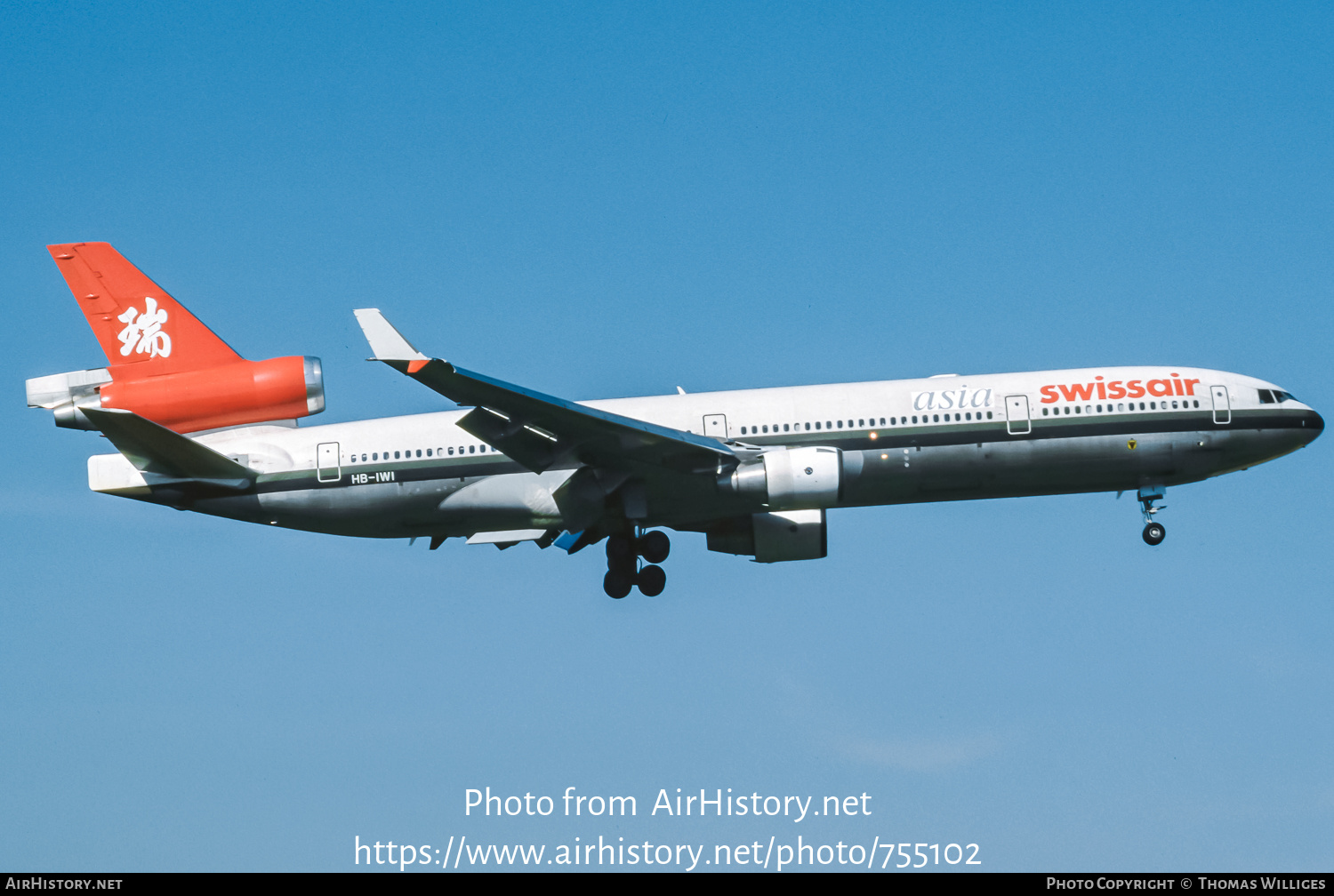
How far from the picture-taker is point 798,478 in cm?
2825

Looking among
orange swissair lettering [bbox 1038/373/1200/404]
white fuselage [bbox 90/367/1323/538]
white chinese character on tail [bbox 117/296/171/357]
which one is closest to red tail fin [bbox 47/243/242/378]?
white chinese character on tail [bbox 117/296/171/357]

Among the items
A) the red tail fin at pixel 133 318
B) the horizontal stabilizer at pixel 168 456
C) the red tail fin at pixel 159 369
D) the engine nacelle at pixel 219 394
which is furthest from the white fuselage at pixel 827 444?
the red tail fin at pixel 133 318

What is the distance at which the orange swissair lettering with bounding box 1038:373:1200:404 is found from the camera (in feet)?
101

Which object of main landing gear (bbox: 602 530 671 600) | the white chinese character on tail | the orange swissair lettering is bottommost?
main landing gear (bbox: 602 530 671 600)

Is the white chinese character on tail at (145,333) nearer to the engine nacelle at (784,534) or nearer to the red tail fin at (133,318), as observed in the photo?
the red tail fin at (133,318)

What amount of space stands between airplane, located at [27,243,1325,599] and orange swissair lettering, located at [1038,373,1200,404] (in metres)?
0.04

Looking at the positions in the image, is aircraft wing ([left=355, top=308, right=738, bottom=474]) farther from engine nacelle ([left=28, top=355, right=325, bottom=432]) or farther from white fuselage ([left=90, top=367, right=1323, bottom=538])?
engine nacelle ([left=28, top=355, right=325, bottom=432])

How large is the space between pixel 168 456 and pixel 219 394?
2.14m

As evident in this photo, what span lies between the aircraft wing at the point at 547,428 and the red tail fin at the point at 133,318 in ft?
25.6

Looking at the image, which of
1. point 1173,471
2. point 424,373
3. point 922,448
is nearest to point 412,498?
point 424,373

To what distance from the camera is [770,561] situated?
32.3 meters

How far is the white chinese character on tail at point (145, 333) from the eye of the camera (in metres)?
32.7

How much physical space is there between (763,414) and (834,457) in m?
2.73

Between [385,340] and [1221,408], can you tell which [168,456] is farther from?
[1221,408]
